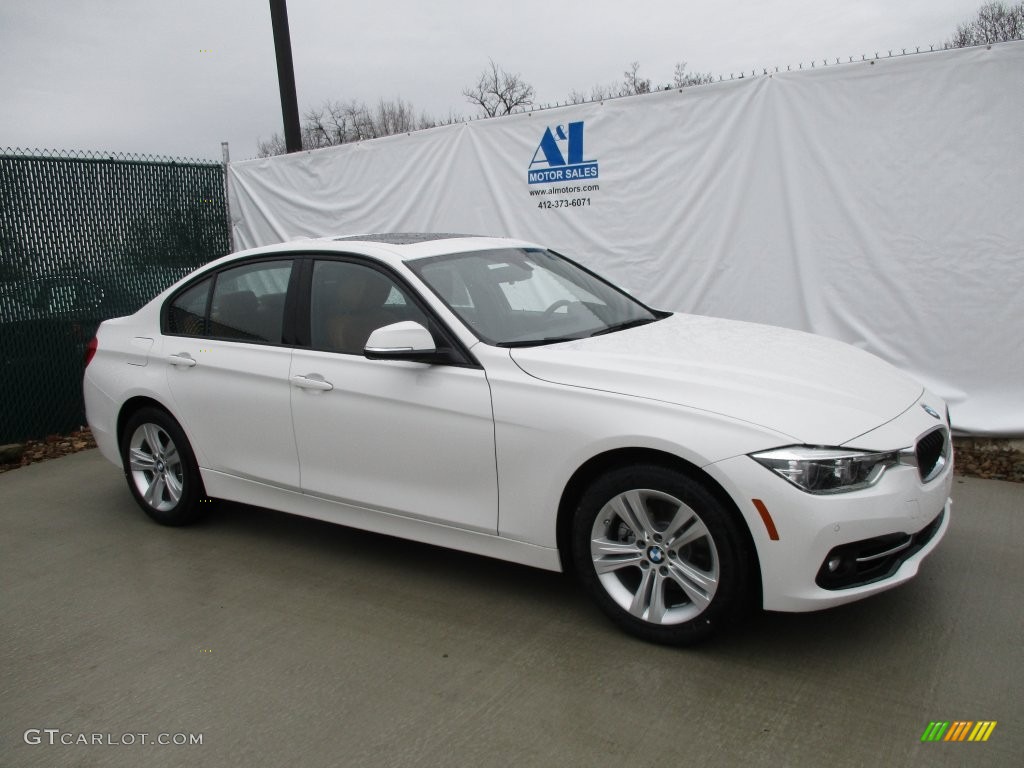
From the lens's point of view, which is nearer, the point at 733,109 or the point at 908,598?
the point at 908,598

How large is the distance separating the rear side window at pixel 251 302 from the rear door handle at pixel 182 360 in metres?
0.18

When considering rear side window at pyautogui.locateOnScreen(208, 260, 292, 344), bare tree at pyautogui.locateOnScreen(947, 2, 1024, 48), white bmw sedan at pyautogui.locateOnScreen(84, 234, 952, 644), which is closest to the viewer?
white bmw sedan at pyautogui.locateOnScreen(84, 234, 952, 644)

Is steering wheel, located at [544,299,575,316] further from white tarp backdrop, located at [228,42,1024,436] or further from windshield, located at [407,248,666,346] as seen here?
white tarp backdrop, located at [228,42,1024,436]

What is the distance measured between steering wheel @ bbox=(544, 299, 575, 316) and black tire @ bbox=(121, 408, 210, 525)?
2.22m

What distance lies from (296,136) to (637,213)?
4.84 m

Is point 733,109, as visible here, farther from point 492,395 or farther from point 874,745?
point 874,745

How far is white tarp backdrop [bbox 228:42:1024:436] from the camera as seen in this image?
5.93 metres

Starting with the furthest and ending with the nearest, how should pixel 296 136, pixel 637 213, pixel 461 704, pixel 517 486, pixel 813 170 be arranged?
pixel 296 136, pixel 637 213, pixel 813 170, pixel 517 486, pixel 461 704

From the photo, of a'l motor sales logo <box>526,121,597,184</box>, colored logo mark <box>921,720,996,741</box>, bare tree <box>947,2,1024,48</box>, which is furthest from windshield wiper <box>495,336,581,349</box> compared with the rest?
bare tree <box>947,2,1024,48</box>

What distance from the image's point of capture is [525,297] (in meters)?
4.46

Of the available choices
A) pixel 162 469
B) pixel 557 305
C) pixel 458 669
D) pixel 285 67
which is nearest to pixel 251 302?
pixel 162 469

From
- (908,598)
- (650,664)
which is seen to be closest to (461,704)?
(650,664)

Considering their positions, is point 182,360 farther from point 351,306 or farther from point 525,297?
point 525,297

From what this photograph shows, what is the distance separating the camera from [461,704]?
127 inches
